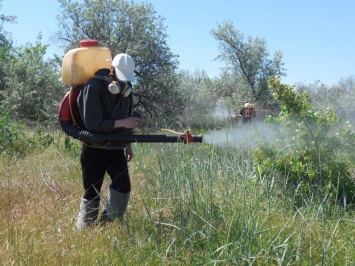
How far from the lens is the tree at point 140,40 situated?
15.2m

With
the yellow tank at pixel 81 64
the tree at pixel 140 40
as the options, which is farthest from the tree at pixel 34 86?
the yellow tank at pixel 81 64

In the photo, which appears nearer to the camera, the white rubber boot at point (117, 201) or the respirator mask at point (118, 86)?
the respirator mask at point (118, 86)

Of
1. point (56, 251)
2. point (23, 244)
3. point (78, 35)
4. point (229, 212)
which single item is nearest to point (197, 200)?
point (229, 212)

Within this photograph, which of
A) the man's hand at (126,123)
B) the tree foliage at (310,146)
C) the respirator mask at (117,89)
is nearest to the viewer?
the respirator mask at (117,89)

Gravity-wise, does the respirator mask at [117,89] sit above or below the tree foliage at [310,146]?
above

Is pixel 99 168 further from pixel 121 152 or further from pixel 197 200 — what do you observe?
pixel 197 200

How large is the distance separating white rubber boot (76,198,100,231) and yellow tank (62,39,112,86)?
0.97m

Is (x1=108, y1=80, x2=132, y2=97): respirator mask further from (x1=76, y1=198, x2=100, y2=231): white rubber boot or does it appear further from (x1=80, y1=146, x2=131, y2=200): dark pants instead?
(x1=76, y1=198, x2=100, y2=231): white rubber boot

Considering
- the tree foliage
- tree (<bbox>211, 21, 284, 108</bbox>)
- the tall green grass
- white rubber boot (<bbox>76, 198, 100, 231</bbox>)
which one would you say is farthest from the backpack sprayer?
tree (<bbox>211, 21, 284, 108</bbox>)

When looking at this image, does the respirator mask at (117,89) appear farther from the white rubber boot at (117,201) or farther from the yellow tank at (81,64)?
the white rubber boot at (117,201)

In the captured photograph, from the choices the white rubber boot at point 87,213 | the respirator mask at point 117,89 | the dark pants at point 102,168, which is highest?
the respirator mask at point 117,89

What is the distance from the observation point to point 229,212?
2.88 m

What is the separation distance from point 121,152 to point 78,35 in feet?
44.5

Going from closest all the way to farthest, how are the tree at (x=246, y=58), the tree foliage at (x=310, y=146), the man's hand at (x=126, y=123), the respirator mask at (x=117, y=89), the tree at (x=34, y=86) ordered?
the respirator mask at (x=117, y=89) → the man's hand at (x=126, y=123) → the tree foliage at (x=310, y=146) → the tree at (x=34, y=86) → the tree at (x=246, y=58)
